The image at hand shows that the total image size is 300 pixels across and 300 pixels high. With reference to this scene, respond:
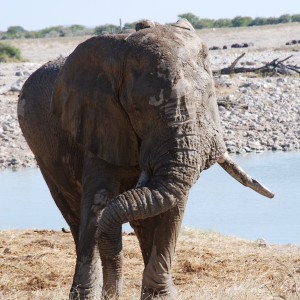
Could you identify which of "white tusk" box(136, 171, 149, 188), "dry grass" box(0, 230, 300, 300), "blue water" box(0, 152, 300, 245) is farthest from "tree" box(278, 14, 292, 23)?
"white tusk" box(136, 171, 149, 188)

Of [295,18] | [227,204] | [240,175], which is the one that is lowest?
[295,18]

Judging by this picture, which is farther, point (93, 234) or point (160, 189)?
point (93, 234)

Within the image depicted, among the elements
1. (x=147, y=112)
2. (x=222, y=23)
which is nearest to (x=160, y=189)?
(x=147, y=112)

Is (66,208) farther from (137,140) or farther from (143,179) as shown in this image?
(143,179)

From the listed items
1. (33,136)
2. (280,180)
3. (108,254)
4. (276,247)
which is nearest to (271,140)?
(280,180)

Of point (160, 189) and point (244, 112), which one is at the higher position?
point (160, 189)

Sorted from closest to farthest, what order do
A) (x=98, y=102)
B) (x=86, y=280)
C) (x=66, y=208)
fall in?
(x=98, y=102)
(x=86, y=280)
(x=66, y=208)

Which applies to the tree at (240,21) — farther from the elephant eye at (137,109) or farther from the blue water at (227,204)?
the elephant eye at (137,109)

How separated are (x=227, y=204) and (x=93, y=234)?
29.7 feet

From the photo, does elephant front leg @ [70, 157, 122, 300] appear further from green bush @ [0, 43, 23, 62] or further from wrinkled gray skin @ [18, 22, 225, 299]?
green bush @ [0, 43, 23, 62]

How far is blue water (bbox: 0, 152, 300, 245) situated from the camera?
47.9ft

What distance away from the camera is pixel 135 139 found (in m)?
7.50

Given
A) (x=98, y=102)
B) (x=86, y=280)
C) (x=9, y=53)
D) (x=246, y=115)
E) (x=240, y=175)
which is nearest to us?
(x=98, y=102)

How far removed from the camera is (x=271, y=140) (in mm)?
23578
